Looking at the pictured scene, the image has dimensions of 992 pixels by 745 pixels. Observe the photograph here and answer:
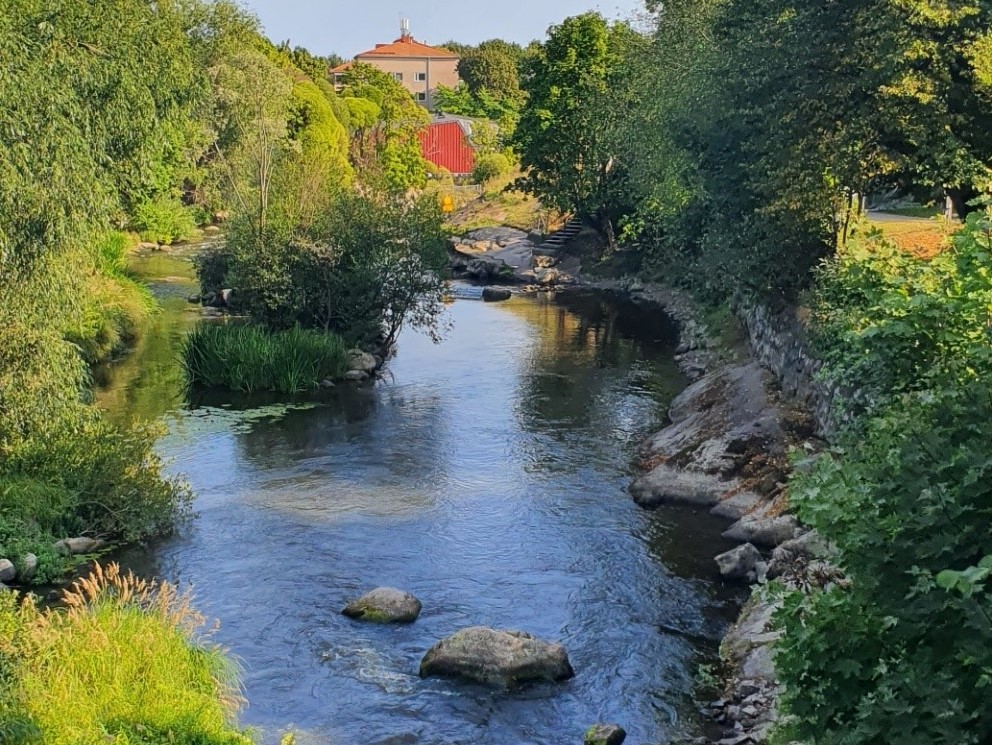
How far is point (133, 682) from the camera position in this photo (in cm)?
982

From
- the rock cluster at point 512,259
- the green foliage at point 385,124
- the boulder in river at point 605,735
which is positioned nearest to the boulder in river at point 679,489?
the boulder in river at point 605,735

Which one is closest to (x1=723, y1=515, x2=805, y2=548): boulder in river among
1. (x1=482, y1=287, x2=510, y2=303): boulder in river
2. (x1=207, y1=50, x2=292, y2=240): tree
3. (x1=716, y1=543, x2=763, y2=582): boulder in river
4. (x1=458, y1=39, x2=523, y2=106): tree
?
(x1=716, y1=543, x2=763, y2=582): boulder in river

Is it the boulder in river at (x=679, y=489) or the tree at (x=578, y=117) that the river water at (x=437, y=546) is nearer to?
the boulder in river at (x=679, y=489)

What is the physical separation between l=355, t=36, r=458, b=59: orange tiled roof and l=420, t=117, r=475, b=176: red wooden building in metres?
38.4

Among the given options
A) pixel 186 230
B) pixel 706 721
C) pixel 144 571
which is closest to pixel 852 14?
pixel 706 721

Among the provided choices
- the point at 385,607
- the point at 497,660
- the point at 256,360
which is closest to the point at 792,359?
the point at 385,607

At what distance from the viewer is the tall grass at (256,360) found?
27438 millimetres

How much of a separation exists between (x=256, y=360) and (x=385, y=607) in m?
14.5

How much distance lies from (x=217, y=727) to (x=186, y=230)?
5065 centimetres

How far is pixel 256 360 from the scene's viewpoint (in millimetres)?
27422

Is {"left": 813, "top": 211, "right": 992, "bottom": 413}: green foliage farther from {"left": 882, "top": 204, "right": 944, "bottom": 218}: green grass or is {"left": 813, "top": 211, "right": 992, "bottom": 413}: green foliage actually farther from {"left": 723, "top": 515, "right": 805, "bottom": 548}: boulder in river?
{"left": 882, "top": 204, "right": 944, "bottom": 218}: green grass

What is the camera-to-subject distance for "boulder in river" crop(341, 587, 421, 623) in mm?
14086

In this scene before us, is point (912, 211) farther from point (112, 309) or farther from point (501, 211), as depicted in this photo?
point (501, 211)

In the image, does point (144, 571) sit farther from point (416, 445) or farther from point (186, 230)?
point (186, 230)
